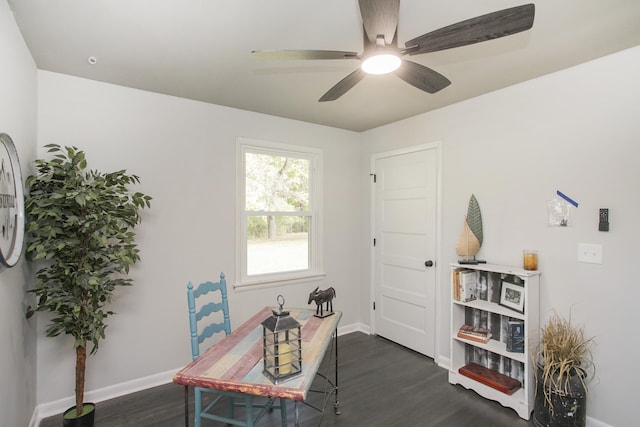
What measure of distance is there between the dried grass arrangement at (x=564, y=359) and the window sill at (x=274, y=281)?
222cm

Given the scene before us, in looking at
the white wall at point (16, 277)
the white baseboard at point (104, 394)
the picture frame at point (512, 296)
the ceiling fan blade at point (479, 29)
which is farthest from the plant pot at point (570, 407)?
the white wall at point (16, 277)

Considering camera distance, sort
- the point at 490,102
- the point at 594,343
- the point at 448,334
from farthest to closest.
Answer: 1. the point at 448,334
2. the point at 490,102
3. the point at 594,343

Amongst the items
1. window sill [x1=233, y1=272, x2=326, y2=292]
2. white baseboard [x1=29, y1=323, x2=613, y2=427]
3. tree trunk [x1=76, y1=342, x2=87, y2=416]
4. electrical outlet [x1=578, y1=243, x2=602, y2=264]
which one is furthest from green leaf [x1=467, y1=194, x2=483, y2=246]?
tree trunk [x1=76, y1=342, x2=87, y2=416]

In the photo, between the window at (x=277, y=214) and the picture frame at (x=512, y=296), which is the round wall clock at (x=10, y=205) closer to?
the window at (x=277, y=214)

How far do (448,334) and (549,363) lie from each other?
3.59 feet

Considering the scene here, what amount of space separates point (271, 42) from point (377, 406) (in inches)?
107

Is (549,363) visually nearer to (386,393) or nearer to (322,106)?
(386,393)

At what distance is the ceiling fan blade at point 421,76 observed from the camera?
1.68 meters

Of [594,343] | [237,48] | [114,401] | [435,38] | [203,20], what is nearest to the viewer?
[435,38]

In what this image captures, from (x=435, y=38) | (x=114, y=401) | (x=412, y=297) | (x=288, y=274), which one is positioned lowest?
(x=114, y=401)

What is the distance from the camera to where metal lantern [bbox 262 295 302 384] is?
1.42 m

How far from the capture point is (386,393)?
8.95 feet

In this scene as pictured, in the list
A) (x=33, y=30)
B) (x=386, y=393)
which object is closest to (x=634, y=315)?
(x=386, y=393)

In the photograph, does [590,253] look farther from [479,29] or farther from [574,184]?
[479,29]
